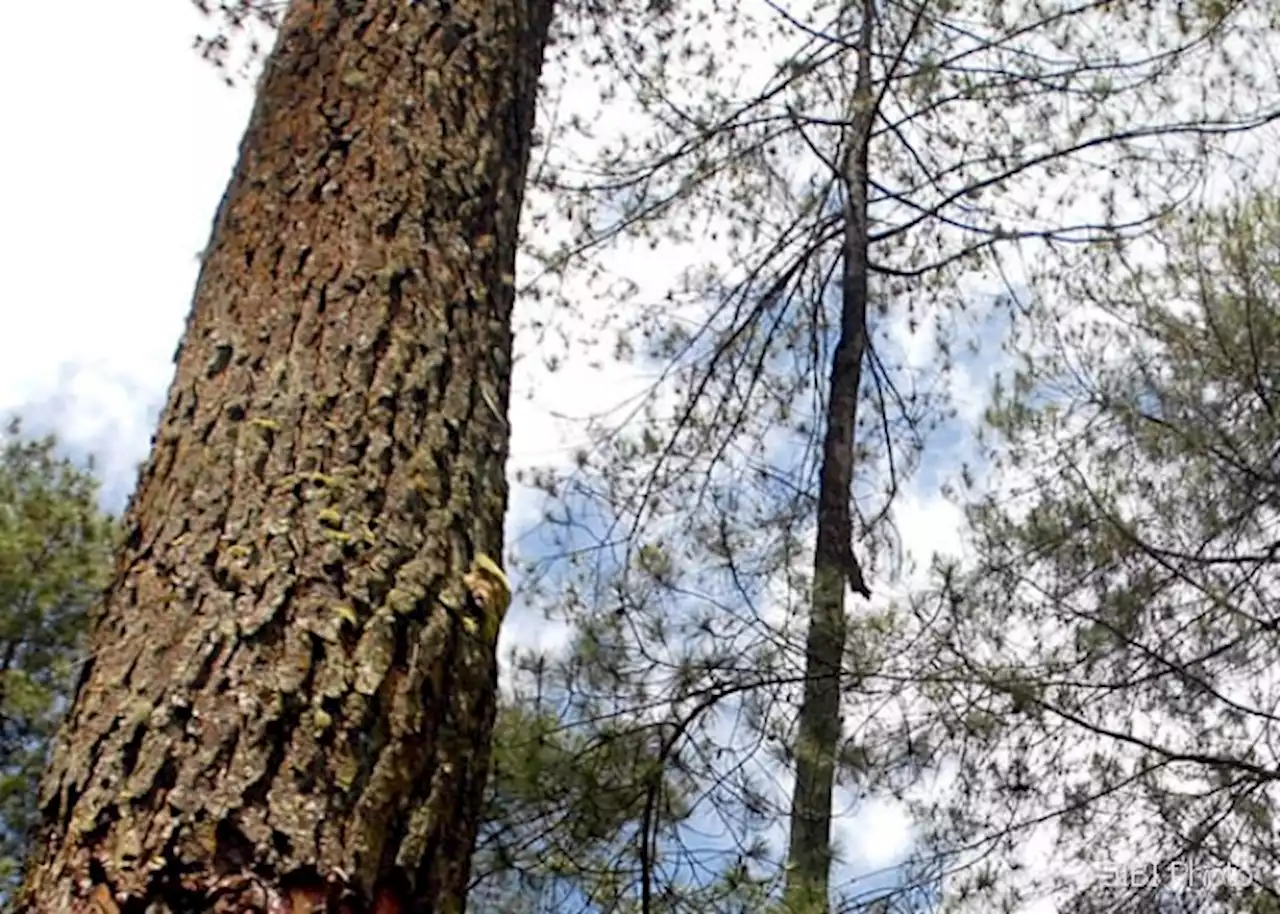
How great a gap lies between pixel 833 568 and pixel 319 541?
314cm

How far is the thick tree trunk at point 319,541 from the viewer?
966 mm

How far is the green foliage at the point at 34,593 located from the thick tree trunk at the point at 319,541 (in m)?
4.06

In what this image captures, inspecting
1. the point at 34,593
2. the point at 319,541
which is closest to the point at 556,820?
the point at 319,541

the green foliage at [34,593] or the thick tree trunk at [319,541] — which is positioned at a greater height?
the green foliage at [34,593]

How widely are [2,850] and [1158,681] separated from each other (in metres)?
4.22

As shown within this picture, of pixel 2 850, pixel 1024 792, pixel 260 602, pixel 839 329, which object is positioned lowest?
pixel 260 602

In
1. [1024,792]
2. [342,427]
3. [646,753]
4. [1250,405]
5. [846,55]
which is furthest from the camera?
[846,55]

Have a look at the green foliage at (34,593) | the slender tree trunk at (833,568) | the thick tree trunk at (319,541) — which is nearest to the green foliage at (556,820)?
the slender tree trunk at (833,568)

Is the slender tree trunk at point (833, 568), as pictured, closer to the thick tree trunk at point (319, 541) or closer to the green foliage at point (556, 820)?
the green foliage at point (556, 820)

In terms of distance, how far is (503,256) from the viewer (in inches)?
62.3

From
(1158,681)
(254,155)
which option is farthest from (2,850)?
(254,155)

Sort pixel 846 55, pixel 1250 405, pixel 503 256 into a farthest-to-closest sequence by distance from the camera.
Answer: pixel 846 55 < pixel 1250 405 < pixel 503 256

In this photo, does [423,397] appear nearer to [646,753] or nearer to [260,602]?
[260,602]

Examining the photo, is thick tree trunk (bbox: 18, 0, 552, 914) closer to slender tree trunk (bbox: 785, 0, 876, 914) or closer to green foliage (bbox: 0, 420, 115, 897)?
slender tree trunk (bbox: 785, 0, 876, 914)
